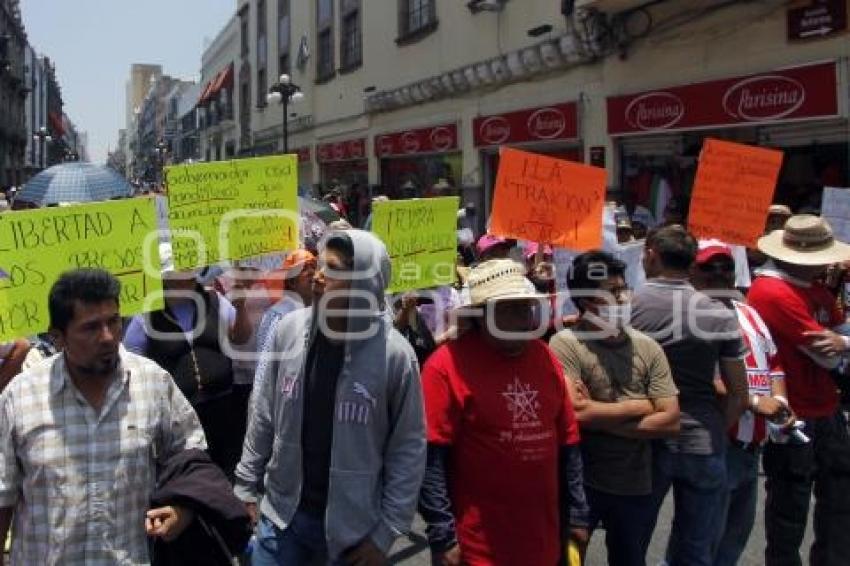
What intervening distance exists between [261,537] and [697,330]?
73.3 inches

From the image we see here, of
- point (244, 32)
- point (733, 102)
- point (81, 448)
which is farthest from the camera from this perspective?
point (244, 32)

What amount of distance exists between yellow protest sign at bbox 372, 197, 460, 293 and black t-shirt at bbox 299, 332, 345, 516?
65.9 inches

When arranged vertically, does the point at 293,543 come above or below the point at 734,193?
below

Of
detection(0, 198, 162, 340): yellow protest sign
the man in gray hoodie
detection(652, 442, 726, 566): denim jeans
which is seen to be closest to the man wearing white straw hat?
detection(652, 442, 726, 566): denim jeans

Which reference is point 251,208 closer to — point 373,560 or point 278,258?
point 278,258

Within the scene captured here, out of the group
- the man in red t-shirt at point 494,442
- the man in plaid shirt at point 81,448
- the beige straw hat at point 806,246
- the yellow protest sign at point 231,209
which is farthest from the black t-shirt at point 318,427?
the beige straw hat at point 806,246

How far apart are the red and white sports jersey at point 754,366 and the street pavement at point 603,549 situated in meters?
1.06

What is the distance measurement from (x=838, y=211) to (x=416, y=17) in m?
15.2

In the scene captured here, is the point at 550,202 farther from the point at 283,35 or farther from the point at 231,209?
the point at 283,35

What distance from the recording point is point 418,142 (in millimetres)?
19594

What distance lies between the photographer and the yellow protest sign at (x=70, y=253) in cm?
310

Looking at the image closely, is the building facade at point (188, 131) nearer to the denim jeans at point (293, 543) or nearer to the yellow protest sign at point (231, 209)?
the yellow protest sign at point (231, 209)

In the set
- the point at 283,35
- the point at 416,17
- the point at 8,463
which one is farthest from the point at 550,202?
the point at 283,35

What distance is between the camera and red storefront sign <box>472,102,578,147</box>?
558 inches
